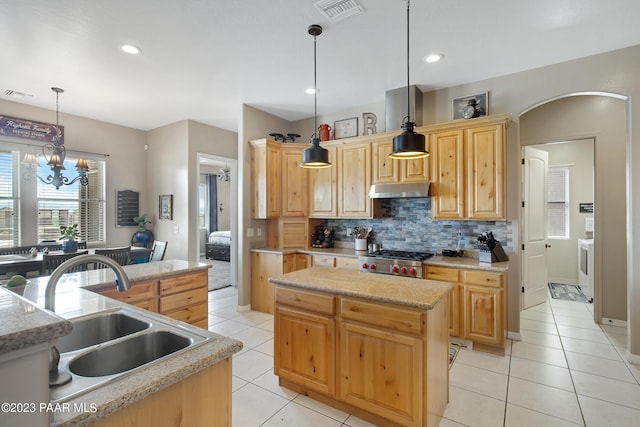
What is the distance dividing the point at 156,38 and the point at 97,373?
2773mm

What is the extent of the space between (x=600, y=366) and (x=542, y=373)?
628 mm

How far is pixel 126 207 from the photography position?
565 centimetres

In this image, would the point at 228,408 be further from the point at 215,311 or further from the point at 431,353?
the point at 215,311

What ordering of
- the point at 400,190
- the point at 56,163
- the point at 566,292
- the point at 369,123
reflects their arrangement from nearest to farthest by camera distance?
the point at 400,190
the point at 56,163
the point at 369,123
the point at 566,292

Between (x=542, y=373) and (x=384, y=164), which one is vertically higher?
(x=384, y=164)

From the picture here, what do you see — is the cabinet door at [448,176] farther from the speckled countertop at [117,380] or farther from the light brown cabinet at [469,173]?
the speckled countertop at [117,380]

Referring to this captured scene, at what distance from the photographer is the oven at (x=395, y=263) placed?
3402 millimetres

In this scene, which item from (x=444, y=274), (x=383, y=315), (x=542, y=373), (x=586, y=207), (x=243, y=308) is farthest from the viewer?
(x=586, y=207)

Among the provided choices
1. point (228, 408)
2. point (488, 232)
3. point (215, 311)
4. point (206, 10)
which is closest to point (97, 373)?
point (228, 408)

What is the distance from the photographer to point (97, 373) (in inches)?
48.5

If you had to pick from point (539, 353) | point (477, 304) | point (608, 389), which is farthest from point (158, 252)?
point (608, 389)

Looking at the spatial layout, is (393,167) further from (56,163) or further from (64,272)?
(56,163)

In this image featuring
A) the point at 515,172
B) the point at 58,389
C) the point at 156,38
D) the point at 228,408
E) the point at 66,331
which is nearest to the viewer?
the point at 66,331

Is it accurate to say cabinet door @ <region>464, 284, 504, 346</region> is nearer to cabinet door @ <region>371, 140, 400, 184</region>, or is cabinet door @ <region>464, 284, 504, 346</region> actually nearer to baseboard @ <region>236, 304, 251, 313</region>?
cabinet door @ <region>371, 140, 400, 184</region>
